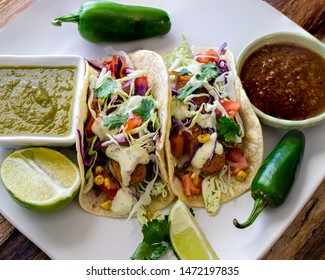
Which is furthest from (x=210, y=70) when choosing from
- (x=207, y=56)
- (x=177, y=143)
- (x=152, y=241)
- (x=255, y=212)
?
(x=152, y=241)

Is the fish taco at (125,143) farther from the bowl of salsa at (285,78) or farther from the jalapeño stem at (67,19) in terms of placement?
the bowl of salsa at (285,78)

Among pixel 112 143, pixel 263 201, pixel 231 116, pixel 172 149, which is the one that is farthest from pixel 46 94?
pixel 263 201

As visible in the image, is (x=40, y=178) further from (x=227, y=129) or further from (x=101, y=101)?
(x=227, y=129)

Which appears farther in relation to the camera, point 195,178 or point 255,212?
point 195,178

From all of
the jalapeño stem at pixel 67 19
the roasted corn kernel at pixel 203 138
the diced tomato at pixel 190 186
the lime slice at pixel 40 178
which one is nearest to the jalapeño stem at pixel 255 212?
the diced tomato at pixel 190 186

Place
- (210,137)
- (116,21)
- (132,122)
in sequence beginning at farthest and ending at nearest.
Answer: (116,21) → (210,137) → (132,122)

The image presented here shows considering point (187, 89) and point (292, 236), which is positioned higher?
point (187, 89)
